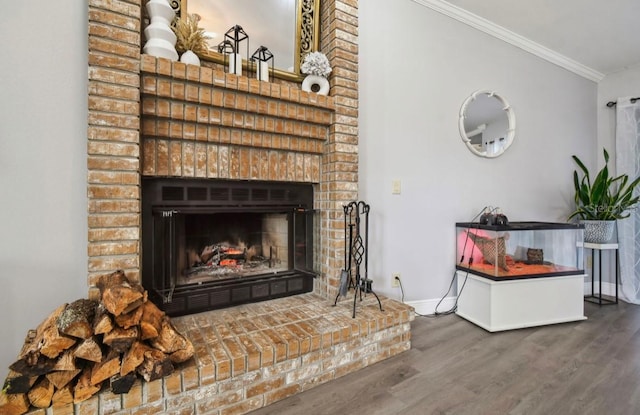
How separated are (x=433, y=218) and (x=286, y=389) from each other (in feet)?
5.78

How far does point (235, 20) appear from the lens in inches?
70.4

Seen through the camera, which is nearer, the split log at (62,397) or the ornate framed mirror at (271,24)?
the split log at (62,397)

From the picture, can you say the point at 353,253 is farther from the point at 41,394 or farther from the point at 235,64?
the point at 41,394

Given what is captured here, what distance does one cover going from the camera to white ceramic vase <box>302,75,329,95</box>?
6.32 ft

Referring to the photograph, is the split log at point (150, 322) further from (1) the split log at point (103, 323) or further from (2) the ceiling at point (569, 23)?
(2) the ceiling at point (569, 23)

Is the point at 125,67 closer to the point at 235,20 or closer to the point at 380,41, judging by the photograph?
the point at 235,20

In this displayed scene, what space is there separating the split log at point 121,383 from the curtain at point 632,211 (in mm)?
4442

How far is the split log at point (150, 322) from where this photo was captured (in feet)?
3.90

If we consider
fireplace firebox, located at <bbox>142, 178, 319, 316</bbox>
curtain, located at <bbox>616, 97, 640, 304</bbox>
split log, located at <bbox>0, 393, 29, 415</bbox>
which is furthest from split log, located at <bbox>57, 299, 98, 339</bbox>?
curtain, located at <bbox>616, 97, 640, 304</bbox>

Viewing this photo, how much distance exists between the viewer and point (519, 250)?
7.70 feet

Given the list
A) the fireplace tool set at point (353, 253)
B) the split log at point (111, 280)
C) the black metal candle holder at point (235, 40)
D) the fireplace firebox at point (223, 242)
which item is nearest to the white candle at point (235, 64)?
the black metal candle holder at point (235, 40)

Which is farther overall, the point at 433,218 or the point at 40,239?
the point at 433,218

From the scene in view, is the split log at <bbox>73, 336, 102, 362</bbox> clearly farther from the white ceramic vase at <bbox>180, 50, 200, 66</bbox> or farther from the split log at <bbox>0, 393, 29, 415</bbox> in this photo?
the white ceramic vase at <bbox>180, 50, 200, 66</bbox>

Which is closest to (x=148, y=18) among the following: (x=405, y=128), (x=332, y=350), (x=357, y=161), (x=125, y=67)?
(x=125, y=67)
